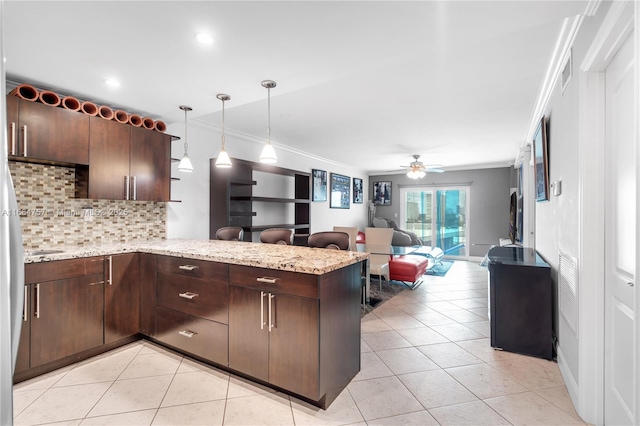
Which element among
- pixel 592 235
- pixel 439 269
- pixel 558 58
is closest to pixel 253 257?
pixel 592 235

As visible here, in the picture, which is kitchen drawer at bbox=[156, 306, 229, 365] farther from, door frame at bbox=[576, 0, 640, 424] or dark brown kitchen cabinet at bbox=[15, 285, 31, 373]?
door frame at bbox=[576, 0, 640, 424]

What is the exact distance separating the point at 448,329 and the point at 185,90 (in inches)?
141

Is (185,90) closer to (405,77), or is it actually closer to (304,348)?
(405,77)

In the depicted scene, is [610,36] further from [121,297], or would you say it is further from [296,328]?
[121,297]

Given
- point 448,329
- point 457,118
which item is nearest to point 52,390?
point 448,329

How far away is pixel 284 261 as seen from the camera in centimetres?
199

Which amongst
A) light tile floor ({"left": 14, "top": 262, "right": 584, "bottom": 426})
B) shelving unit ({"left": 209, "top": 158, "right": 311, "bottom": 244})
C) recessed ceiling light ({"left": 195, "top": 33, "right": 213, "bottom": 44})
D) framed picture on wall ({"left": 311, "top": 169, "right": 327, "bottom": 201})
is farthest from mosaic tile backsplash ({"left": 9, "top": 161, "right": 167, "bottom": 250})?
framed picture on wall ({"left": 311, "top": 169, "right": 327, "bottom": 201})

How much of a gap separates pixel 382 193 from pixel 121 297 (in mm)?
7656

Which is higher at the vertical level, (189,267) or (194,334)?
(189,267)

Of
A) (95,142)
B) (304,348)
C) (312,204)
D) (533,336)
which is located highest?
(95,142)

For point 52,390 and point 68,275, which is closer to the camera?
point 52,390

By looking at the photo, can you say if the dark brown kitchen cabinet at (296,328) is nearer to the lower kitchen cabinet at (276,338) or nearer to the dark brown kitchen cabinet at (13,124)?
the lower kitchen cabinet at (276,338)

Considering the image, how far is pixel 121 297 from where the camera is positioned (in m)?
2.76

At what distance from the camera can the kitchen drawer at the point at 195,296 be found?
2.26 m
